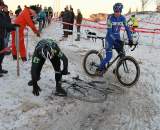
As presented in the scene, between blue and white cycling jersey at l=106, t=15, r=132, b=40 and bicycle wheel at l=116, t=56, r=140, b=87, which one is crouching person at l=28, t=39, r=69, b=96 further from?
blue and white cycling jersey at l=106, t=15, r=132, b=40

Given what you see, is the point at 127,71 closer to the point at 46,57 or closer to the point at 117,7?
the point at 117,7

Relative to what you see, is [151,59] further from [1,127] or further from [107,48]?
[1,127]

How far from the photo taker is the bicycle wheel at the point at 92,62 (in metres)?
13.0

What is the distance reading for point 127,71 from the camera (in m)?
11.8

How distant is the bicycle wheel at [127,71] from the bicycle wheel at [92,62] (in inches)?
42.5

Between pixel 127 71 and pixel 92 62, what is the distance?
161 cm

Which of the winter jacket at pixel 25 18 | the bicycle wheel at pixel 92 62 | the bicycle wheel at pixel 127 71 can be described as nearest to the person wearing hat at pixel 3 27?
the winter jacket at pixel 25 18

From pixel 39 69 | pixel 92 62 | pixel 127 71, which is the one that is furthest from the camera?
pixel 92 62

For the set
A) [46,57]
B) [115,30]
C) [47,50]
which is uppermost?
[115,30]

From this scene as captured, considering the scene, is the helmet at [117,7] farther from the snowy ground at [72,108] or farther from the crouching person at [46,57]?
the crouching person at [46,57]

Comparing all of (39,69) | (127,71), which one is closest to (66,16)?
(127,71)

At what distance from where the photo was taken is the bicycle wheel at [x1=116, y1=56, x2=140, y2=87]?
1173 centimetres

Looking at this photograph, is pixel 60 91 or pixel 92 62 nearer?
pixel 60 91

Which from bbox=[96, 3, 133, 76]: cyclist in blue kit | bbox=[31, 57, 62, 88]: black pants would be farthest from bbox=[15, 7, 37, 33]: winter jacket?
bbox=[31, 57, 62, 88]: black pants
